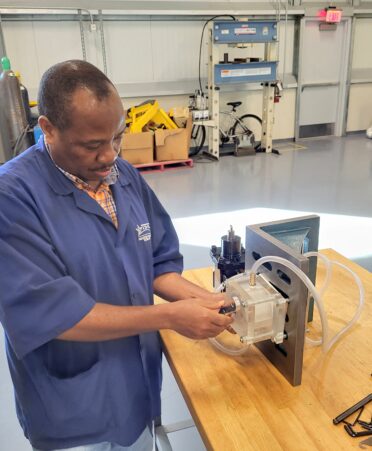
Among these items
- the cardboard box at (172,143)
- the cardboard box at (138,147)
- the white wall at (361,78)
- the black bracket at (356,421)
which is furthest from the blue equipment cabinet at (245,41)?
the black bracket at (356,421)

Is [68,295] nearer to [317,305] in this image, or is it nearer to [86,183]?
[86,183]

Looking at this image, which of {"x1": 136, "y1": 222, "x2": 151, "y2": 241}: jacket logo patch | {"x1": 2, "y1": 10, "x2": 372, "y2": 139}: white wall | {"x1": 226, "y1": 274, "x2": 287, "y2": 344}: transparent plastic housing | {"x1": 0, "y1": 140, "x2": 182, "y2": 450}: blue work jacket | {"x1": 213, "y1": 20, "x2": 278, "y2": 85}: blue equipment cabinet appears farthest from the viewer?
{"x1": 2, "y1": 10, "x2": 372, "y2": 139}: white wall

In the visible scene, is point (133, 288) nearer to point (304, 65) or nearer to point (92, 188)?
point (92, 188)

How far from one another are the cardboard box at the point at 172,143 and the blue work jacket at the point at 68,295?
167 inches

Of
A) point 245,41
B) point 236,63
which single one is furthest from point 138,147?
point 245,41

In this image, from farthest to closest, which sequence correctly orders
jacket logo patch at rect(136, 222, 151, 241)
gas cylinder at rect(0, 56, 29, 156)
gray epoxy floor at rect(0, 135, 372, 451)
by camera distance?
gas cylinder at rect(0, 56, 29, 156) < gray epoxy floor at rect(0, 135, 372, 451) < jacket logo patch at rect(136, 222, 151, 241)

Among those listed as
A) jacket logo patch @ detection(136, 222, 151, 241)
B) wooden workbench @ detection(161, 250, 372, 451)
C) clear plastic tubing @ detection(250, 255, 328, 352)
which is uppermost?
jacket logo patch @ detection(136, 222, 151, 241)

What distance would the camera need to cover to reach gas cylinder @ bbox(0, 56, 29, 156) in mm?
4602

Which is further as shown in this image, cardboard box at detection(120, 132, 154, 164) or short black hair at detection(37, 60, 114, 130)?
cardboard box at detection(120, 132, 154, 164)

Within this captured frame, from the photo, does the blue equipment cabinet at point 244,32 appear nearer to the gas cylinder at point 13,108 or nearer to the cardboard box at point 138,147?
the cardboard box at point 138,147

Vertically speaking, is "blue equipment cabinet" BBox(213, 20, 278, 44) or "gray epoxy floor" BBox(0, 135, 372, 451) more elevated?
"blue equipment cabinet" BBox(213, 20, 278, 44)

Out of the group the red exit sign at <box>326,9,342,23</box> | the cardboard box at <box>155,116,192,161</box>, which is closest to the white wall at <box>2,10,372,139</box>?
the red exit sign at <box>326,9,342,23</box>

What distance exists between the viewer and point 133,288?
932mm

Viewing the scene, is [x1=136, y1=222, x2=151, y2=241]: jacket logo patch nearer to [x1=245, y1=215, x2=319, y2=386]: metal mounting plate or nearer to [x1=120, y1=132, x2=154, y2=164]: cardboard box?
[x1=245, y1=215, x2=319, y2=386]: metal mounting plate
